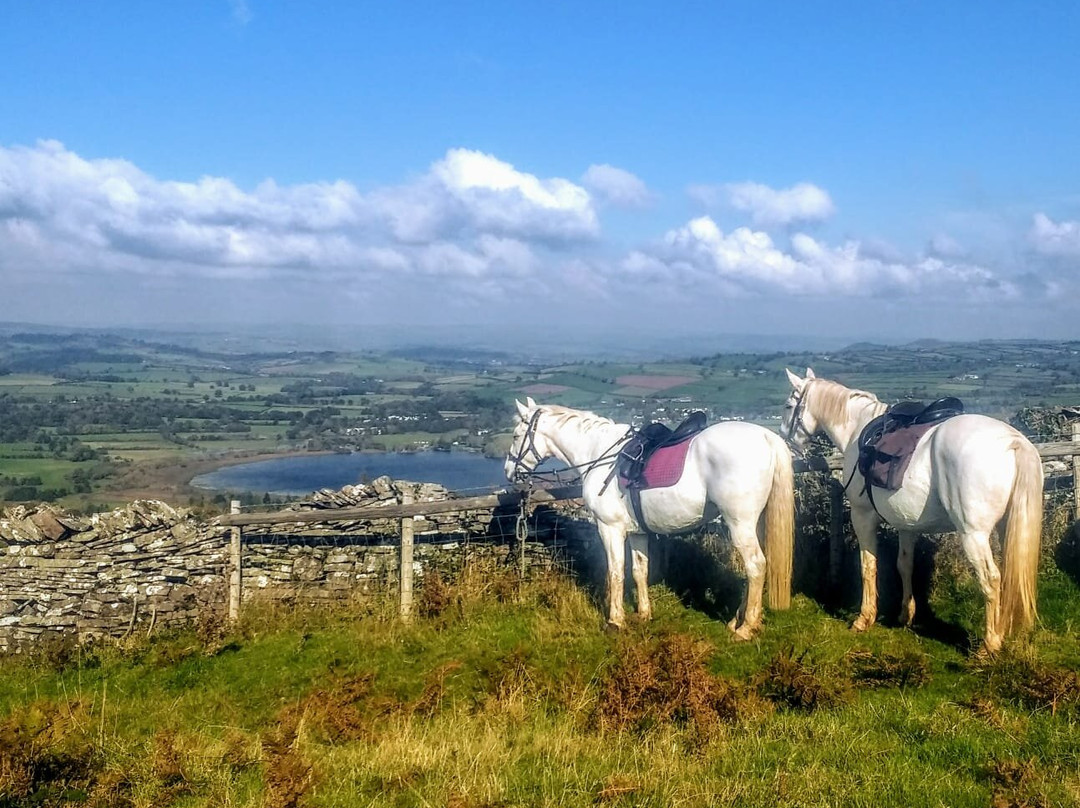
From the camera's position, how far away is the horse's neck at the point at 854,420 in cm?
809

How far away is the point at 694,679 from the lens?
5695mm

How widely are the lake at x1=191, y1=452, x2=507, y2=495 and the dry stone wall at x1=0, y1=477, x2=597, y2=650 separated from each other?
10067 mm

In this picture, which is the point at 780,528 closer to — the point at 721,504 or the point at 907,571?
the point at 721,504

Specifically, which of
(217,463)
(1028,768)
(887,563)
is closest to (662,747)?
(1028,768)

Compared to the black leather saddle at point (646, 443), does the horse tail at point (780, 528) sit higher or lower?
lower

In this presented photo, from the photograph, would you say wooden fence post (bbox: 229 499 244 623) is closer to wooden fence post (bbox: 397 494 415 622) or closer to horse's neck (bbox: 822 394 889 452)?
wooden fence post (bbox: 397 494 415 622)

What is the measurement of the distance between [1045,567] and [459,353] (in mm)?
85936

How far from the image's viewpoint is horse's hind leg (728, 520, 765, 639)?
24.7ft

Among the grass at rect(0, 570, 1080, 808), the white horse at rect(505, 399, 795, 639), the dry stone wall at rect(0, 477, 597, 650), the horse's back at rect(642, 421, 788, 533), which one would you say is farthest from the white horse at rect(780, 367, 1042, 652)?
the dry stone wall at rect(0, 477, 597, 650)

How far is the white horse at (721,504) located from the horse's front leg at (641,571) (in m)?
0.01

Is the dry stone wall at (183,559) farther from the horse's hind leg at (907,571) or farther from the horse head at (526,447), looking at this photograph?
the horse's hind leg at (907,571)

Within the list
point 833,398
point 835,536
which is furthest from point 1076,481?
point 833,398

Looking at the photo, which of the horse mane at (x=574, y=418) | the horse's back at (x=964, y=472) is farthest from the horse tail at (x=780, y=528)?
the horse mane at (x=574, y=418)

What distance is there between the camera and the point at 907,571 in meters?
7.58
